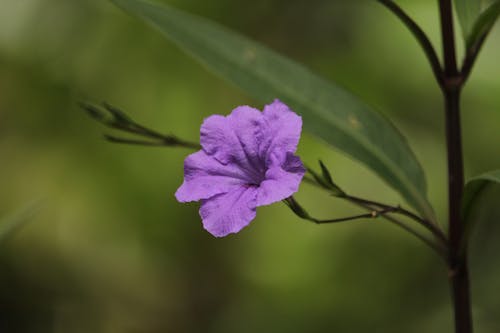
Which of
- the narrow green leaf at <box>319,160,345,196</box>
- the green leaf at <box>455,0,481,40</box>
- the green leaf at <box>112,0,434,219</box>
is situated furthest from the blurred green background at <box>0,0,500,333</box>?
the narrow green leaf at <box>319,160,345,196</box>

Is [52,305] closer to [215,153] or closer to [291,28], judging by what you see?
[291,28]

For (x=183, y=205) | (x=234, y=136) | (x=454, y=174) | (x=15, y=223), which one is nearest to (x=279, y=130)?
(x=234, y=136)

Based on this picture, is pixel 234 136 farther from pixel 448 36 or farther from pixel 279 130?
pixel 448 36

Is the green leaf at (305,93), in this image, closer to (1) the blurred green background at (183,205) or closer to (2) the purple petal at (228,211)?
(2) the purple petal at (228,211)

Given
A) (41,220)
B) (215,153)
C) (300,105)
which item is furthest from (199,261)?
(215,153)

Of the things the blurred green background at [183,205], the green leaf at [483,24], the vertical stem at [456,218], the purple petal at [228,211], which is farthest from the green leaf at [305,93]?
the blurred green background at [183,205]
